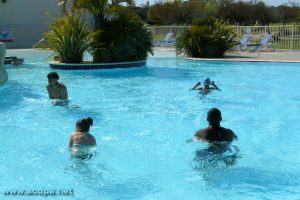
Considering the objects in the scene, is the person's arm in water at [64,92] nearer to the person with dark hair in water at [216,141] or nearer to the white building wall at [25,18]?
the person with dark hair in water at [216,141]

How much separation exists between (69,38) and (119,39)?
2.06 m

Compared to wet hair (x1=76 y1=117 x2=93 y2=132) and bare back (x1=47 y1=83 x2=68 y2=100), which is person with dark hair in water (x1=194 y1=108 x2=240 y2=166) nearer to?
wet hair (x1=76 y1=117 x2=93 y2=132)

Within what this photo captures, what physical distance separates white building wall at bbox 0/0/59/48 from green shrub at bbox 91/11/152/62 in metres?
16.6

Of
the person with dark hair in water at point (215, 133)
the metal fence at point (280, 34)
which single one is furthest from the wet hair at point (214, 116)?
the metal fence at point (280, 34)

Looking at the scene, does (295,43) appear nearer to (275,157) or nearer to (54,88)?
(54,88)

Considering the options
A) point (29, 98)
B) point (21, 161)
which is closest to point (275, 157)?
point (21, 161)

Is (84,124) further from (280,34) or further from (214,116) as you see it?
(280,34)

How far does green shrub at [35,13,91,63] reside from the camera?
1797 cm

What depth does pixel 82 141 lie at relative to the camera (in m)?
6.48

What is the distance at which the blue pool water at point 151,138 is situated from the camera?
568 centimetres

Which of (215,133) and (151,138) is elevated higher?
(215,133)

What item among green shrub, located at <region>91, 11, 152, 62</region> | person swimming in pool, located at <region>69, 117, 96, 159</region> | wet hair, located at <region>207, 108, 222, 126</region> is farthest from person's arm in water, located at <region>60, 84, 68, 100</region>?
green shrub, located at <region>91, 11, 152, 62</region>

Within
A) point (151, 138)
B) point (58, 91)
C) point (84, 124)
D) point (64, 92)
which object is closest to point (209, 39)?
point (64, 92)

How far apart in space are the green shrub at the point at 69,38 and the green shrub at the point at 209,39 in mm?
5535
